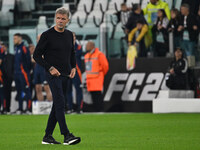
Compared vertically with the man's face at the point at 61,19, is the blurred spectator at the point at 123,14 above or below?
below

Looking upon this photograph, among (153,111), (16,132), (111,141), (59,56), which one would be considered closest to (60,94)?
(59,56)

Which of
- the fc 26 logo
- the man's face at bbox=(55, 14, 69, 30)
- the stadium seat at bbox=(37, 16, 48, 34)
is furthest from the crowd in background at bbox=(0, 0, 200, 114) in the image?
the man's face at bbox=(55, 14, 69, 30)

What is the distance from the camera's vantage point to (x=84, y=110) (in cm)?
2062

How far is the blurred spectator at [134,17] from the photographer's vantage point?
19.9m

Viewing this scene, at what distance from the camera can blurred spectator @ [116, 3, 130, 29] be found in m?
20.0

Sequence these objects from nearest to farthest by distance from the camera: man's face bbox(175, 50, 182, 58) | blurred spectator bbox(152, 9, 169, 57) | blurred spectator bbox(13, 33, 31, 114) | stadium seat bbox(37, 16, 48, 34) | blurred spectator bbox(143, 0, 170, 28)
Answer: man's face bbox(175, 50, 182, 58) → blurred spectator bbox(152, 9, 169, 57) → blurred spectator bbox(13, 33, 31, 114) → blurred spectator bbox(143, 0, 170, 28) → stadium seat bbox(37, 16, 48, 34)

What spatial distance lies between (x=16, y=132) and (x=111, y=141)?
3.00m

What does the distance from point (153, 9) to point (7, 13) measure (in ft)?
19.3

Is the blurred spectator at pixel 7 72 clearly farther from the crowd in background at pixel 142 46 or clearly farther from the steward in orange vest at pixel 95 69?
the steward in orange vest at pixel 95 69

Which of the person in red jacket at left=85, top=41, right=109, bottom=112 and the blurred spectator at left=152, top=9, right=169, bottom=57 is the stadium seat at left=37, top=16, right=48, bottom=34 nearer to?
the person in red jacket at left=85, top=41, right=109, bottom=112

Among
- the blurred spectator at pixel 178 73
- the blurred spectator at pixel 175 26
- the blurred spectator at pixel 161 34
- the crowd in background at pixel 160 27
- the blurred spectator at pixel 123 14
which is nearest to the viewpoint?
the blurred spectator at pixel 178 73

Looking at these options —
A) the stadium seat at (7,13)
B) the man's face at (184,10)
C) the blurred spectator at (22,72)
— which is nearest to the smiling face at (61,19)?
the man's face at (184,10)

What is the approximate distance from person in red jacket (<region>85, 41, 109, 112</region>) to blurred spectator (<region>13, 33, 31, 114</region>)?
1.93 metres

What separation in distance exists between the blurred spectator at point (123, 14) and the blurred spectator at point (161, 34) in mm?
1080
